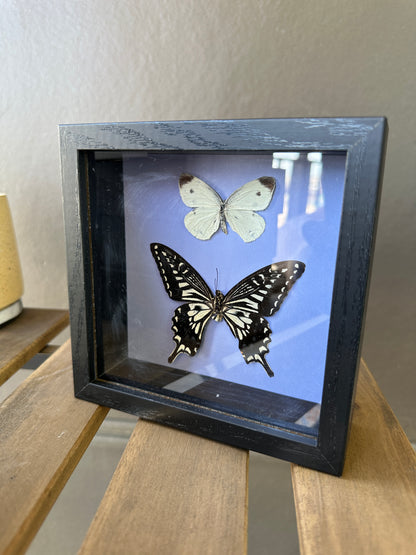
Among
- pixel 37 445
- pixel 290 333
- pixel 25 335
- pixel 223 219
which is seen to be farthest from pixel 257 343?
pixel 25 335

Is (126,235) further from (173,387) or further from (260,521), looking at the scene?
(260,521)

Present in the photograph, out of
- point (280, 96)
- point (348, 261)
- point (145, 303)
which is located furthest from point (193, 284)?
point (280, 96)

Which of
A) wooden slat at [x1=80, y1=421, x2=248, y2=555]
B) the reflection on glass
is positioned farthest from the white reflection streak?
wooden slat at [x1=80, y1=421, x2=248, y2=555]

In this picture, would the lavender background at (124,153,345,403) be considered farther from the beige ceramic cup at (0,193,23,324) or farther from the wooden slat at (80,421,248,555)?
the beige ceramic cup at (0,193,23,324)

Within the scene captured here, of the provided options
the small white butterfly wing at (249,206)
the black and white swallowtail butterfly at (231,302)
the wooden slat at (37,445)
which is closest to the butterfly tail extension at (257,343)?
the black and white swallowtail butterfly at (231,302)

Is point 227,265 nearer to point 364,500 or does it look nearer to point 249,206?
point 249,206

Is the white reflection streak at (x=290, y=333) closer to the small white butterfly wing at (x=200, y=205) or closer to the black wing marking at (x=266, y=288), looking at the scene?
the black wing marking at (x=266, y=288)
